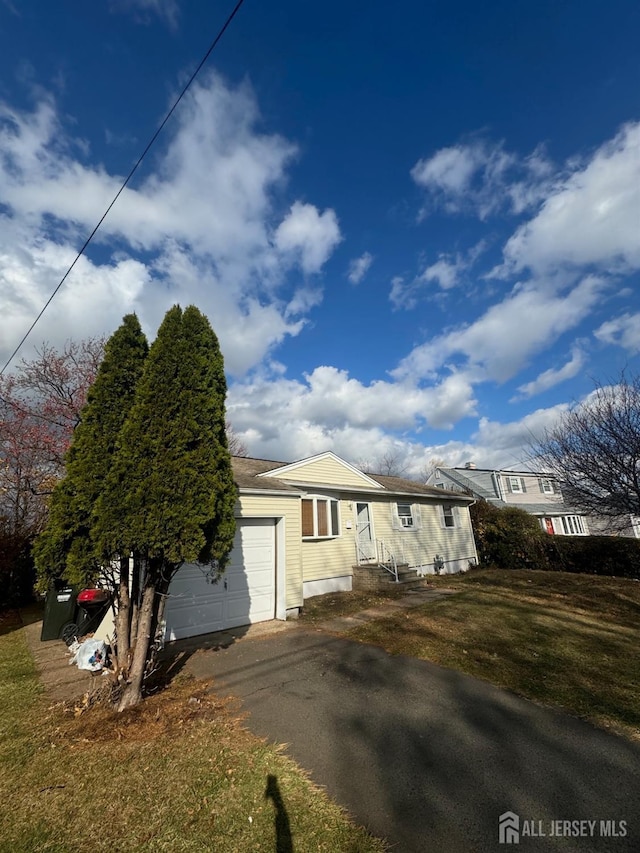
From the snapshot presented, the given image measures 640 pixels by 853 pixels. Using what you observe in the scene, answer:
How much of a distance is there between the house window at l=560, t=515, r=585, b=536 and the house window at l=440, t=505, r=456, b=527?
1536 centimetres

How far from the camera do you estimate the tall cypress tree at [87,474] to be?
178 inches

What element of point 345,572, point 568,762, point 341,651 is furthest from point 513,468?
point 568,762

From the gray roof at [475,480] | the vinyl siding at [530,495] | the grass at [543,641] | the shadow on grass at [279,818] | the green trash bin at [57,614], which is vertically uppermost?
the gray roof at [475,480]

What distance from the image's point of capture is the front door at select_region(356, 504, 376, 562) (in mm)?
13406

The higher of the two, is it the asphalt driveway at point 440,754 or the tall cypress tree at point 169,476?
the tall cypress tree at point 169,476

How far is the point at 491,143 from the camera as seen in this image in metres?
9.30

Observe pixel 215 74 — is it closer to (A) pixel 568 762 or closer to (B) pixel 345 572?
(A) pixel 568 762

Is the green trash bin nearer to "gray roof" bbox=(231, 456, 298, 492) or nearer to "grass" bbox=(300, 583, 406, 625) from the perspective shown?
"gray roof" bbox=(231, 456, 298, 492)

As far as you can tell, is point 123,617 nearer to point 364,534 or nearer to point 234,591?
point 234,591

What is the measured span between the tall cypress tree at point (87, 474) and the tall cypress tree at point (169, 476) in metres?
0.26

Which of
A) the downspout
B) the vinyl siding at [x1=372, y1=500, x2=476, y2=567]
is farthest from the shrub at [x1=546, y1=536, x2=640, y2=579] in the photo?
the downspout

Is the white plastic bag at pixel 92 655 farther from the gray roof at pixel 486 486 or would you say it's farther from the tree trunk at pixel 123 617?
the gray roof at pixel 486 486

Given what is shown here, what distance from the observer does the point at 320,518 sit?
12.0m

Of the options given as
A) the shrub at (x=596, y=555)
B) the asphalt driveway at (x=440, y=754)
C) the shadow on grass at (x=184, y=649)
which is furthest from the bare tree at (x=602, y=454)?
the shadow on grass at (x=184, y=649)
